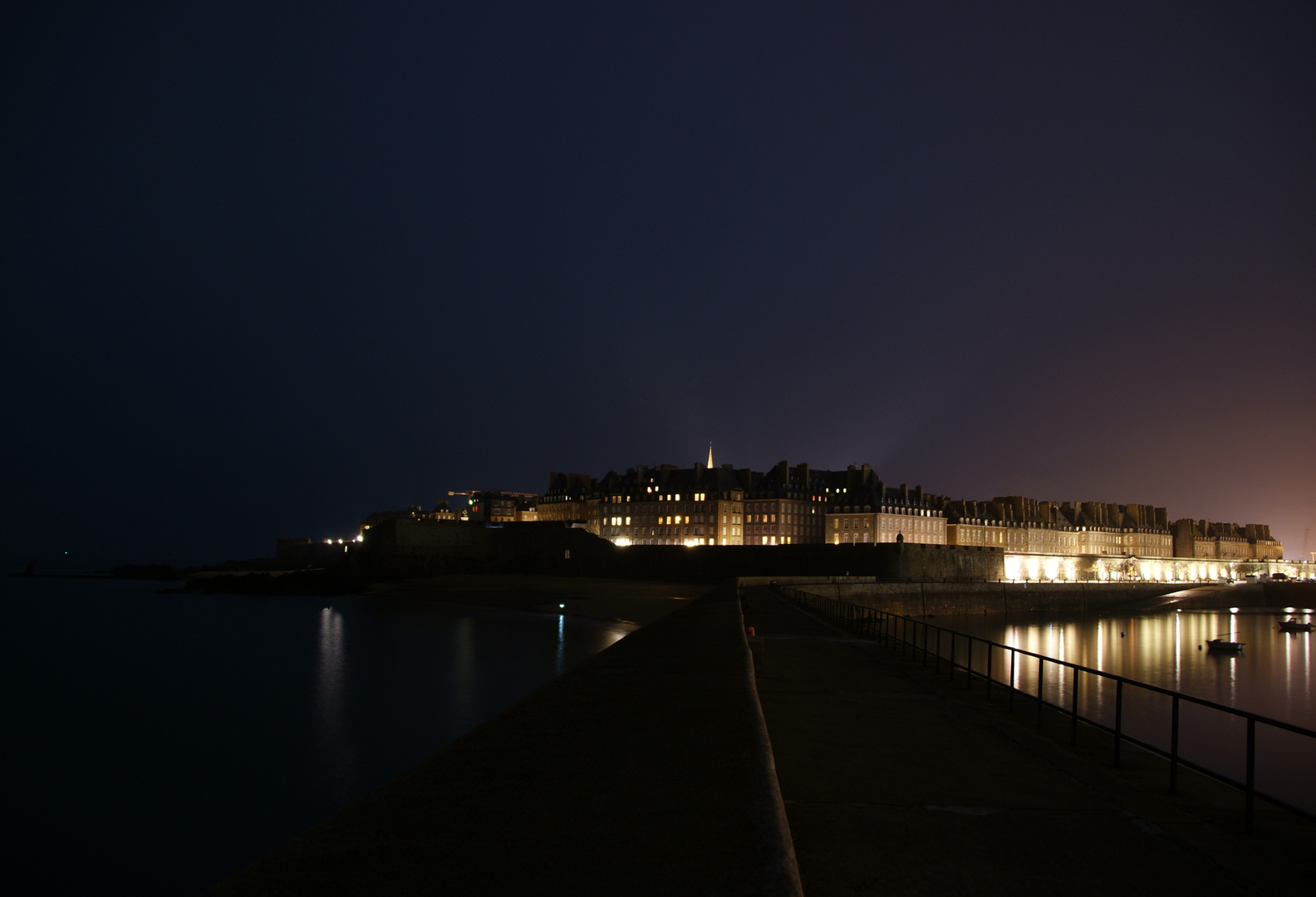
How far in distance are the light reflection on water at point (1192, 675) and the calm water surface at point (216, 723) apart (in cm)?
1535

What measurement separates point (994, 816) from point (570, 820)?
3.91 metres

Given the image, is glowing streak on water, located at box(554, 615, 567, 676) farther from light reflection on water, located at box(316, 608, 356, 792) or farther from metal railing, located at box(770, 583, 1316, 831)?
metal railing, located at box(770, 583, 1316, 831)

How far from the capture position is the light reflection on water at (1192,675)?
18.1m

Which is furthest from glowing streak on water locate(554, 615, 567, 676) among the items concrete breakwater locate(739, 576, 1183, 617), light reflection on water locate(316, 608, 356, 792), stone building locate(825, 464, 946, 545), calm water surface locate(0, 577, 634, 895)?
stone building locate(825, 464, 946, 545)

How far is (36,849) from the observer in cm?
1341

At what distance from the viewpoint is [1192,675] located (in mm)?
33688

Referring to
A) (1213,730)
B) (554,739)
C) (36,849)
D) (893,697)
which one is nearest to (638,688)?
(554,739)

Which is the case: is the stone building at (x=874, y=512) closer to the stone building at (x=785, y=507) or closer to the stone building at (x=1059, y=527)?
the stone building at (x=785, y=507)

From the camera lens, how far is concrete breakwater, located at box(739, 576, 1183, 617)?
4975 cm

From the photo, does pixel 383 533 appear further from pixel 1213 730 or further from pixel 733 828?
pixel 733 828

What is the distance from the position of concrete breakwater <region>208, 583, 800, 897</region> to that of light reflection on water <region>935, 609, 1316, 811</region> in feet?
48.8

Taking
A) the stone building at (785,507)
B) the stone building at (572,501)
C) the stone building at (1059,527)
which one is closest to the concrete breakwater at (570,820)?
the stone building at (785,507)

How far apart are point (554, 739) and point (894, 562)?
192ft

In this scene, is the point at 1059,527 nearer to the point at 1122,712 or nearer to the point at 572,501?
the point at 572,501
